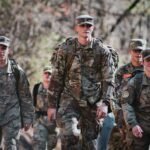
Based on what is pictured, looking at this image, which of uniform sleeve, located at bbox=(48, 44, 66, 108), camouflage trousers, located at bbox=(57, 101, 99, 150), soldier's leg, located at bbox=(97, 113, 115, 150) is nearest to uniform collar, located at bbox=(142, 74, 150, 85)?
camouflage trousers, located at bbox=(57, 101, 99, 150)

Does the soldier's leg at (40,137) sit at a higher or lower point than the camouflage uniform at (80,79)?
lower

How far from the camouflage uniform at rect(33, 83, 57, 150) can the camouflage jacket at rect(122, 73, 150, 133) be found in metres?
4.24

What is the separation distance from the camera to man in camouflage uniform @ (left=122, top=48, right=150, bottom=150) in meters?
8.28

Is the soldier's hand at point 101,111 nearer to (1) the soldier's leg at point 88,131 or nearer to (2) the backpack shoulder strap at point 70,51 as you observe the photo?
(1) the soldier's leg at point 88,131

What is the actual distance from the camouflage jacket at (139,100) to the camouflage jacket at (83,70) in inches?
16.4

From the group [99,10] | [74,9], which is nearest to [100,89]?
[74,9]

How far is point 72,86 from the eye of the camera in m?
8.70

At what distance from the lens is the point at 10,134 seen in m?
9.03

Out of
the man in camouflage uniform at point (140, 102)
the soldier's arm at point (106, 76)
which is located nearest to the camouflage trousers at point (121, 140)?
the man in camouflage uniform at point (140, 102)

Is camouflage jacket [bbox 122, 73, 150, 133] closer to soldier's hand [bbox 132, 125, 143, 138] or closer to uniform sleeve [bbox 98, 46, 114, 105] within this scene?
soldier's hand [bbox 132, 125, 143, 138]

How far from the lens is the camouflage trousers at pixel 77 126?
8359mm

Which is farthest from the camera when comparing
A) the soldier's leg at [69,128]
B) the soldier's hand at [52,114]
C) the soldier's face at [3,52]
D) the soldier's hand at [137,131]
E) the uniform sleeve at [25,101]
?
the uniform sleeve at [25,101]

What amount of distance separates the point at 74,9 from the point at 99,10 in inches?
83.5

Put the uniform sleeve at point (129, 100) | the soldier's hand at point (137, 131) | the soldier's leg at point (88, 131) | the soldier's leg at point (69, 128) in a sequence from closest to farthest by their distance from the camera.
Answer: the soldier's hand at point (137, 131), the uniform sleeve at point (129, 100), the soldier's leg at point (69, 128), the soldier's leg at point (88, 131)
